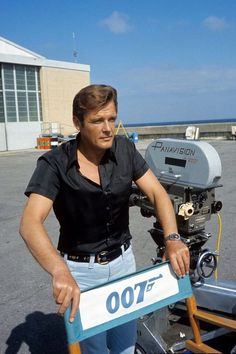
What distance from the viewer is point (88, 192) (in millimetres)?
2176

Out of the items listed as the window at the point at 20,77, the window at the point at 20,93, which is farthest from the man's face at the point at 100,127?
the window at the point at 20,77

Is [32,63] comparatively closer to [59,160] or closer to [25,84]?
[25,84]

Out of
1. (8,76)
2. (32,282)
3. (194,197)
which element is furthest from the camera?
(8,76)

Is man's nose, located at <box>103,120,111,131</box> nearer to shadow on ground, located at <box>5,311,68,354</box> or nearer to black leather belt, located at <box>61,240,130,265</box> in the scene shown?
black leather belt, located at <box>61,240,130,265</box>

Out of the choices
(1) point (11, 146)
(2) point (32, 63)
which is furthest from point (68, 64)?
(1) point (11, 146)

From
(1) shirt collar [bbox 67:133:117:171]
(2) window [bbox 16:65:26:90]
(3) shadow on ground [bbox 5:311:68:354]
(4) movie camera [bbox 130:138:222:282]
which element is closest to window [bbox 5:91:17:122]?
(2) window [bbox 16:65:26:90]

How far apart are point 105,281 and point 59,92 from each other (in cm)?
3010

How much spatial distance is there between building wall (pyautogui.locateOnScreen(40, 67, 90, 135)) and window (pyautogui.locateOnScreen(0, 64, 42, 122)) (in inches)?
18.1

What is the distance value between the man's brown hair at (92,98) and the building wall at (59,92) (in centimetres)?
2887

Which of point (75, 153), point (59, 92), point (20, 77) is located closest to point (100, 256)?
point (75, 153)

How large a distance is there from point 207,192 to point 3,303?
2.61 metres

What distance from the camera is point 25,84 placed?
95.6ft

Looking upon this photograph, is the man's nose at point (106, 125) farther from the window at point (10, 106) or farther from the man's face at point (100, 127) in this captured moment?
the window at point (10, 106)

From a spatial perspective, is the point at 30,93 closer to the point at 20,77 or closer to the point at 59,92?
the point at 20,77
